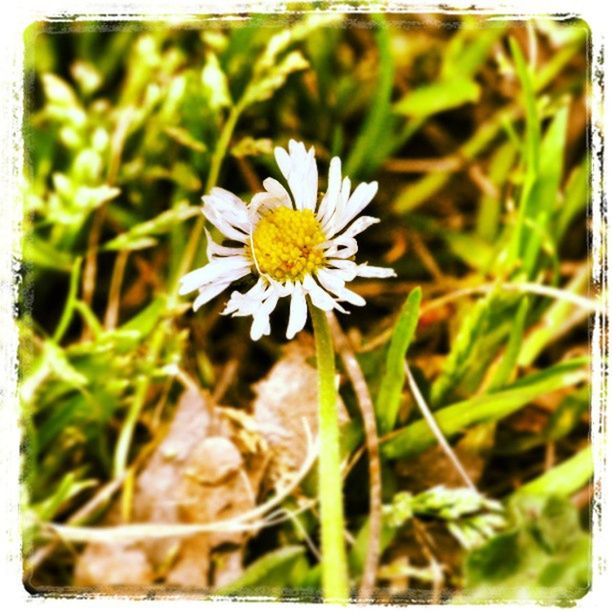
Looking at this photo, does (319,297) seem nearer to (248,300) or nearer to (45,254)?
(248,300)

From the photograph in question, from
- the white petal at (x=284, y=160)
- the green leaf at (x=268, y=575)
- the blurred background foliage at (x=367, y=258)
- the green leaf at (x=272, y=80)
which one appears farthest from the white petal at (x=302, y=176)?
the green leaf at (x=268, y=575)

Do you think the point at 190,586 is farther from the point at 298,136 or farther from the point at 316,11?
the point at 316,11

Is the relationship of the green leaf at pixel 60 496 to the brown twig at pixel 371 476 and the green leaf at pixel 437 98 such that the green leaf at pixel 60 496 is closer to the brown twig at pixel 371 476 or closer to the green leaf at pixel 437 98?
the brown twig at pixel 371 476

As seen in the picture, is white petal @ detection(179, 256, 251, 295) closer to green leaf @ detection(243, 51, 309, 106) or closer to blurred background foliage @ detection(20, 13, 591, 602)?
blurred background foliage @ detection(20, 13, 591, 602)

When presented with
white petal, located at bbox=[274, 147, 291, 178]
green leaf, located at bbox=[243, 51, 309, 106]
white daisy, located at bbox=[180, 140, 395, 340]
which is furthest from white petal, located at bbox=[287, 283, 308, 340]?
green leaf, located at bbox=[243, 51, 309, 106]

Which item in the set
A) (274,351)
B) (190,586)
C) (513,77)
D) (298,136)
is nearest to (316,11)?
(298,136)

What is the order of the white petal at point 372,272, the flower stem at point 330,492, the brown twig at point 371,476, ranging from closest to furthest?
1. the white petal at point 372,272
2. the flower stem at point 330,492
3. the brown twig at point 371,476

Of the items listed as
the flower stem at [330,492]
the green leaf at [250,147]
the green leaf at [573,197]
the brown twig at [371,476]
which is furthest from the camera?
the green leaf at [573,197]
